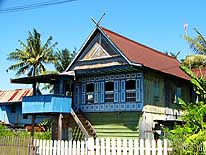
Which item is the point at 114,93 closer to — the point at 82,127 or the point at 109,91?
the point at 109,91

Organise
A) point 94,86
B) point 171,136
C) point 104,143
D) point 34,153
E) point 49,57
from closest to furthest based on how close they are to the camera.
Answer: point 171,136, point 104,143, point 34,153, point 94,86, point 49,57

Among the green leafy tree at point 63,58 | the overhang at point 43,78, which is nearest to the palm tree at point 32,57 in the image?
the green leafy tree at point 63,58

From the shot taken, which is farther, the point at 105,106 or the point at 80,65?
the point at 80,65

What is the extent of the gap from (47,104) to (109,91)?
4213 millimetres

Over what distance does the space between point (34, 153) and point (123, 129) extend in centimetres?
1071

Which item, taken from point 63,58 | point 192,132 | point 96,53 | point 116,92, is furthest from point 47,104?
point 63,58

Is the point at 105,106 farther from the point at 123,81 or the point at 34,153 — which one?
the point at 34,153

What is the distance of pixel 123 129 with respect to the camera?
24453 millimetres

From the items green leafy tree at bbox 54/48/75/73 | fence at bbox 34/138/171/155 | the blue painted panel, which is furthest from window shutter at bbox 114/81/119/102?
green leafy tree at bbox 54/48/75/73

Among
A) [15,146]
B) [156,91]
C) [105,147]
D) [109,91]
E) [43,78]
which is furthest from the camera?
[43,78]

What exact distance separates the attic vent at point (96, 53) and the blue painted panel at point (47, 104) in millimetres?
3450

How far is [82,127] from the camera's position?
24.4 metres

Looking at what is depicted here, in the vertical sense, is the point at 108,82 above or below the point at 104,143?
above

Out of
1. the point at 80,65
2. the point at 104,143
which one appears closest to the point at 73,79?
the point at 80,65
